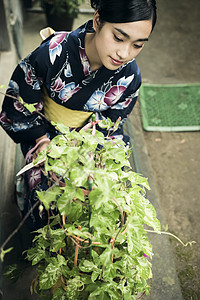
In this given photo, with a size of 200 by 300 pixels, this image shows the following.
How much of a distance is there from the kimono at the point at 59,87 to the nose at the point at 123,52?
10.0 inches

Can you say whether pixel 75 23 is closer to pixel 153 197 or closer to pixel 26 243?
pixel 153 197

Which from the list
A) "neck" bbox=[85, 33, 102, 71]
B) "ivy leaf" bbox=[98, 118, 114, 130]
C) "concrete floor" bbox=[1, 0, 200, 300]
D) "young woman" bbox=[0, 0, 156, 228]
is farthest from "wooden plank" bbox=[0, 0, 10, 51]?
"ivy leaf" bbox=[98, 118, 114, 130]

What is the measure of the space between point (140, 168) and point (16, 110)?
1241 millimetres

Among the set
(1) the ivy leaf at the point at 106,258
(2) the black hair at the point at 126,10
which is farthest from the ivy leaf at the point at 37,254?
(2) the black hair at the point at 126,10

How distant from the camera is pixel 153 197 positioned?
8.79 ft

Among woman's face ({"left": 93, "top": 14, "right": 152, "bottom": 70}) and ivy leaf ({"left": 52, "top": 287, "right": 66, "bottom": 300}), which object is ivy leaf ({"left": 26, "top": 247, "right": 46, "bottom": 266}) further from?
woman's face ({"left": 93, "top": 14, "right": 152, "bottom": 70})

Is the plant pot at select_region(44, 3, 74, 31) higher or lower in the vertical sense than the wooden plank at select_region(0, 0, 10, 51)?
lower

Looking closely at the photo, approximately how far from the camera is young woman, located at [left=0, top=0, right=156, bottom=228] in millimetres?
1614

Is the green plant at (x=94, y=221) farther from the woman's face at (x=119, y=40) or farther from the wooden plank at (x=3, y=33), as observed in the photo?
the wooden plank at (x=3, y=33)

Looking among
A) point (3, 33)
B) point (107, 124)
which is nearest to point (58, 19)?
point (3, 33)

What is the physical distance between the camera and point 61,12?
Result: 12.0 ft

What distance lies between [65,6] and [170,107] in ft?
4.99

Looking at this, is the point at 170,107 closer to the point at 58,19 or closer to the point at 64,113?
the point at 58,19

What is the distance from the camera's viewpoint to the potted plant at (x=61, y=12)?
361 cm
